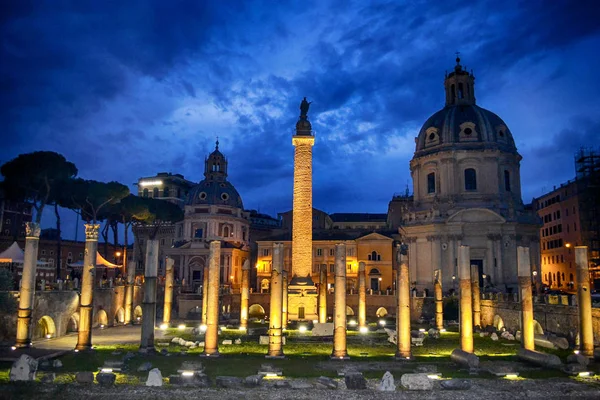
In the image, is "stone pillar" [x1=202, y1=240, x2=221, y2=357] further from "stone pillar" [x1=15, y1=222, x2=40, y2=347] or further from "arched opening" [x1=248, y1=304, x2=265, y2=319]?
"arched opening" [x1=248, y1=304, x2=265, y2=319]

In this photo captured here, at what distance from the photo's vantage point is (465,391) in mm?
16156

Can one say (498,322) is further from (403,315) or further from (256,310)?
(256,310)

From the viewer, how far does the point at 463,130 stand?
5331 cm

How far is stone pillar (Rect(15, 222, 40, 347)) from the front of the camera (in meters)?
24.7

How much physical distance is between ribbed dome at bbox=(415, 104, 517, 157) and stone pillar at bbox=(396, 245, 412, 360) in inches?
1194

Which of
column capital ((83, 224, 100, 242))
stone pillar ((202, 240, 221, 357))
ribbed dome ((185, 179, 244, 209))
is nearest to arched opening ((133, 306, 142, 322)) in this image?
column capital ((83, 224, 100, 242))

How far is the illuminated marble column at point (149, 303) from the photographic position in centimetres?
2484

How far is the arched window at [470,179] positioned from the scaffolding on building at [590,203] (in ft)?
38.9

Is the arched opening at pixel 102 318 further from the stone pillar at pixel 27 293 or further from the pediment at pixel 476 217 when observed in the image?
the pediment at pixel 476 217

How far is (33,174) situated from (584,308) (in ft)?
126

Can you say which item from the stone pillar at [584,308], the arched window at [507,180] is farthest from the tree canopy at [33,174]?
the arched window at [507,180]

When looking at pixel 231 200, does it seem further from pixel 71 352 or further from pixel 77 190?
pixel 71 352

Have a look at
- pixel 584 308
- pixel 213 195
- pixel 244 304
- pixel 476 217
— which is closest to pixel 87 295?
pixel 244 304

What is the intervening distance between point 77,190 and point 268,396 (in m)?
37.4
